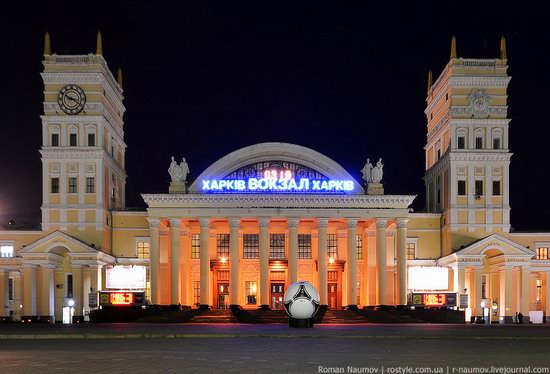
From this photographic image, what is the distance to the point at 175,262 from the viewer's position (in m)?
88.6

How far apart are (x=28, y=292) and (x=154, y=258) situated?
13.9 meters

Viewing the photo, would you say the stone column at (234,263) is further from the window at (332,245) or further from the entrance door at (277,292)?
the window at (332,245)

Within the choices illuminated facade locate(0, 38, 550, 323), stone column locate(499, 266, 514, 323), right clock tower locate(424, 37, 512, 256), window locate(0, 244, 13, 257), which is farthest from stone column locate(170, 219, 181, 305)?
stone column locate(499, 266, 514, 323)

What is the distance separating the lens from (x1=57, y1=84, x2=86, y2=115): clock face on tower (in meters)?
92.8

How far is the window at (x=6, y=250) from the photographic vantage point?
95.1 meters

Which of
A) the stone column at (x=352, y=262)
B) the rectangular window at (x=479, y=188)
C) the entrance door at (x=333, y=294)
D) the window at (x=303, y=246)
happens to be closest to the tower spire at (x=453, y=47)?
the rectangular window at (x=479, y=188)

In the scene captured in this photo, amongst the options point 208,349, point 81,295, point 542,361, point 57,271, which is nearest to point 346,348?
point 208,349

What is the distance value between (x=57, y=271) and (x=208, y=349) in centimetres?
6368

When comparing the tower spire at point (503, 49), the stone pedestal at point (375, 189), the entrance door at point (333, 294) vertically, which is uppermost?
the tower spire at point (503, 49)

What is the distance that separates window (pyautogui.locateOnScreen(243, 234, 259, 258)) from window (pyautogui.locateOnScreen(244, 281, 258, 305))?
3331mm

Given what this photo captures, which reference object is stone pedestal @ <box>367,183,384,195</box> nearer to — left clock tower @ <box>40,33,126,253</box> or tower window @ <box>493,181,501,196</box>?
tower window @ <box>493,181,501,196</box>

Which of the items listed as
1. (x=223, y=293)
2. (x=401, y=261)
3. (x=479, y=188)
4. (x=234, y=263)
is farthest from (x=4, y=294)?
(x=479, y=188)

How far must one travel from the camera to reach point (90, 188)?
93.0 meters

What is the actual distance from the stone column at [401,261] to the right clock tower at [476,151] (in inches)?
272
